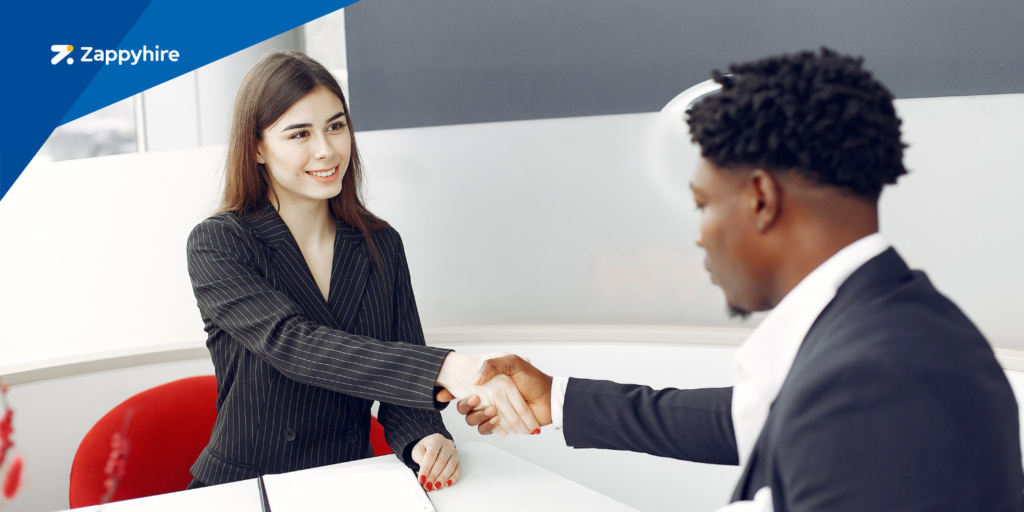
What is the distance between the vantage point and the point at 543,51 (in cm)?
262

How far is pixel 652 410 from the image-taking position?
4.12ft

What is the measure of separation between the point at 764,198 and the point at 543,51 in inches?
76.8

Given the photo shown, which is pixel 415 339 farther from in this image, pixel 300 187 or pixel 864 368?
pixel 864 368

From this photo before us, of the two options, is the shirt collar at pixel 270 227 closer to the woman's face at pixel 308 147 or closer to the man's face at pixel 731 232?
the woman's face at pixel 308 147

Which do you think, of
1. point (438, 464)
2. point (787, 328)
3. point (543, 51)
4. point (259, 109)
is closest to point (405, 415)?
point (438, 464)

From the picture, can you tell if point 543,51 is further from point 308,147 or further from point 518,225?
point 308,147

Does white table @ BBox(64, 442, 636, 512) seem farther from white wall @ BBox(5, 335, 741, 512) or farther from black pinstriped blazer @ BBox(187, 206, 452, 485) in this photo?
white wall @ BBox(5, 335, 741, 512)

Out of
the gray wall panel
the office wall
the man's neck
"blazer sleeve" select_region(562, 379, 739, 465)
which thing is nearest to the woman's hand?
"blazer sleeve" select_region(562, 379, 739, 465)

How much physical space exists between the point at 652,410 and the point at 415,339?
77 cm

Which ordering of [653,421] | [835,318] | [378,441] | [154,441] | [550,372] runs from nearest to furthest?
[835,318] < [653,421] < [154,441] < [378,441] < [550,372]

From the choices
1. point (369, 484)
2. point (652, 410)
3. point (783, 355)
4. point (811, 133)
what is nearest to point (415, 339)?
point (369, 484)

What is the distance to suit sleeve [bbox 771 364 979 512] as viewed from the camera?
1.96 feet

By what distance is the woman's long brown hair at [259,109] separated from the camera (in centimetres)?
167

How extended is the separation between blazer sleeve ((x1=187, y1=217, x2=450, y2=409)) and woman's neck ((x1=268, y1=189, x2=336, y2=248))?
199 millimetres
